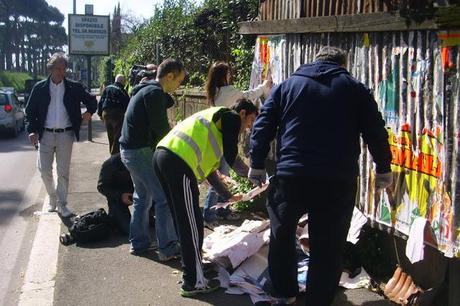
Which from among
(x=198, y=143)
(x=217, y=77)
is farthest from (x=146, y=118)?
(x=217, y=77)

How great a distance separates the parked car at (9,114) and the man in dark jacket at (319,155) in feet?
52.5

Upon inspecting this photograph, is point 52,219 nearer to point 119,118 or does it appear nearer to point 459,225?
point 119,118

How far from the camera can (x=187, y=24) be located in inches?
557

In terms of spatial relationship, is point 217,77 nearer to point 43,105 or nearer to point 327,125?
point 43,105

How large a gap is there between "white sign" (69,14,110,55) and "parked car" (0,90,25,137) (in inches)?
107

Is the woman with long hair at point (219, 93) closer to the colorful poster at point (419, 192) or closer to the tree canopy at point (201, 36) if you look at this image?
the tree canopy at point (201, 36)

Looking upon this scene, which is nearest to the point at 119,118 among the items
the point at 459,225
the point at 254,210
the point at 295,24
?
the point at 254,210

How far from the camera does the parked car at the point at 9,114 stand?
18453mm

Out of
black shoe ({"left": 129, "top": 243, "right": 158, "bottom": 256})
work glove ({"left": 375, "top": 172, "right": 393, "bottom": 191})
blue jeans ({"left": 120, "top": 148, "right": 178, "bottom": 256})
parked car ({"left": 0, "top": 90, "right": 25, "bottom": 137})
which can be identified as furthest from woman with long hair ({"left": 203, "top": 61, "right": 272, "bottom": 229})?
parked car ({"left": 0, "top": 90, "right": 25, "bottom": 137})

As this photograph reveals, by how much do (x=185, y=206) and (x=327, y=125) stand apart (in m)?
1.33

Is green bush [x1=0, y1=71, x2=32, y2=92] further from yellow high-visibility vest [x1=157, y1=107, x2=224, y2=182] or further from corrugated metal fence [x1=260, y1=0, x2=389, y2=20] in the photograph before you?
yellow high-visibility vest [x1=157, y1=107, x2=224, y2=182]

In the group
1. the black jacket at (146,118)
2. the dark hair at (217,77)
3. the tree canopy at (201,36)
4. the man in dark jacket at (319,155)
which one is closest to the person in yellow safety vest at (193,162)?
the man in dark jacket at (319,155)

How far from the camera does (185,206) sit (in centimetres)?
452

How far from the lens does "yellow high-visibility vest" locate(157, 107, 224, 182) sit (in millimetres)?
4492
